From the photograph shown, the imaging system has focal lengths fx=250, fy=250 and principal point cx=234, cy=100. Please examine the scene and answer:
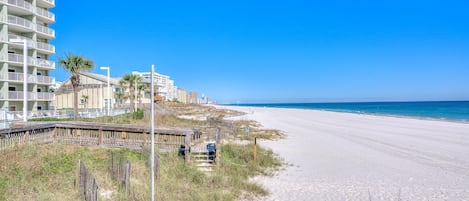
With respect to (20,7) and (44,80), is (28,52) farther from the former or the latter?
(20,7)

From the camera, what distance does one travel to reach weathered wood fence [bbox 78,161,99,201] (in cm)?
527

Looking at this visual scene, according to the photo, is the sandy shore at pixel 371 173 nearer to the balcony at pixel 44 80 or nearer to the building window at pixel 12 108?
the building window at pixel 12 108

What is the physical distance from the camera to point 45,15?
32.6 metres

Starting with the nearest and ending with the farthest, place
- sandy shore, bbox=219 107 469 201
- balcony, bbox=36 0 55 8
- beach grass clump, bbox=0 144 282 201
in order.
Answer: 1. beach grass clump, bbox=0 144 282 201
2. sandy shore, bbox=219 107 469 201
3. balcony, bbox=36 0 55 8

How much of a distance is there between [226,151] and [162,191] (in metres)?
6.12

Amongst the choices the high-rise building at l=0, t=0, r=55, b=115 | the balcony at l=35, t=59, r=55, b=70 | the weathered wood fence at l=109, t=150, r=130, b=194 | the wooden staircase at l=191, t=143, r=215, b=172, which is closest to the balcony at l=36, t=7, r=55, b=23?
the high-rise building at l=0, t=0, r=55, b=115

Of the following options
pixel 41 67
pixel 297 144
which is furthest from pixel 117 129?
pixel 41 67

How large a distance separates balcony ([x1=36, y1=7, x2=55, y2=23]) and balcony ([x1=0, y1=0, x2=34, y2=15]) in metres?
1.29

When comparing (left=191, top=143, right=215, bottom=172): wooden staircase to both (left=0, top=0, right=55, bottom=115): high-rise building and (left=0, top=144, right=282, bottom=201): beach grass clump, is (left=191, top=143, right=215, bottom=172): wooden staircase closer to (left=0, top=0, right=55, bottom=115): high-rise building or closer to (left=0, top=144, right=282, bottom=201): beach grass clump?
(left=0, top=144, right=282, bottom=201): beach grass clump

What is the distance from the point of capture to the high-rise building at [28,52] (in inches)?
1057

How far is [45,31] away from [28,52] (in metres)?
3.68

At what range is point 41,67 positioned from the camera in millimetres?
31719

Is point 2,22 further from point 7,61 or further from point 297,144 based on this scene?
point 297,144

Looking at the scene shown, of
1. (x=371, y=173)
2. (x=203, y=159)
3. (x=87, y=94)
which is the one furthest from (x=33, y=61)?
(x=371, y=173)
